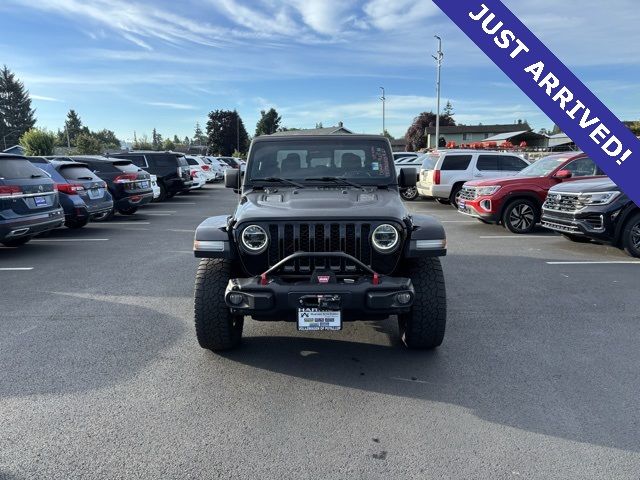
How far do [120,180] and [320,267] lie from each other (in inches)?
439

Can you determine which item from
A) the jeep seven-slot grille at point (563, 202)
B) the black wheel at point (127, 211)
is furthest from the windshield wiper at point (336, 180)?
the black wheel at point (127, 211)

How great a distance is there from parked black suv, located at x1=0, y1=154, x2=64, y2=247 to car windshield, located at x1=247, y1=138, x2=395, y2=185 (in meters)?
4.99

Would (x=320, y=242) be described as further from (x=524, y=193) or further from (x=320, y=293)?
(x=524, y=193)

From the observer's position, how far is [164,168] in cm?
1920

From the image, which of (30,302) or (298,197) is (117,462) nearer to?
(298,197)

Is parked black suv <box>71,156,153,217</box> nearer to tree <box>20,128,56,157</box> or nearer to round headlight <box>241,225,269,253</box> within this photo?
round headlight <box>241,225,269,253</box>

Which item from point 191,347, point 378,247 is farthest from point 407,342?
point 191,347

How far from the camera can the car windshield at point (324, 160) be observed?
5012 mm

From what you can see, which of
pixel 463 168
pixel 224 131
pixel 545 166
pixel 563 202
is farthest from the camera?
pixel 224 131

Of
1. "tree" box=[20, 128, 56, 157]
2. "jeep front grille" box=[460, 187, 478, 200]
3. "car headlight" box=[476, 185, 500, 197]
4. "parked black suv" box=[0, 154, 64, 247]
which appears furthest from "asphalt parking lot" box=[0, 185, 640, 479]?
"tree" box=[20, 128, 56, 157]

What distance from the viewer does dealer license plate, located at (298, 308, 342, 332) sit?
3.60 m

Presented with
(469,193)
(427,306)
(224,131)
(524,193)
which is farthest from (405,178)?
(224,131)

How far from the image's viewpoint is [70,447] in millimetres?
2910

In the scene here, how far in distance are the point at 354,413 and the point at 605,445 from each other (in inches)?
59.1
